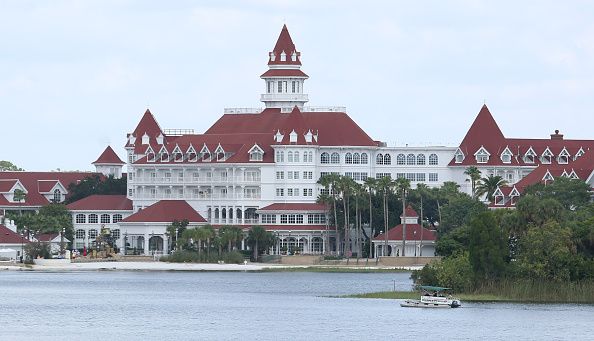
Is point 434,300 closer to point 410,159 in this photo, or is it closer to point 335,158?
point 335,158

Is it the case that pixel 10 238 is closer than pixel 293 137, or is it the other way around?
pixel 10 238

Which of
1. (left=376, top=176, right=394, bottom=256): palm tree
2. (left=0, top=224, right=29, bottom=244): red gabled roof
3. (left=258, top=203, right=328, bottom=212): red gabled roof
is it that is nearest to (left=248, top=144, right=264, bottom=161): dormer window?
(left=258, top=203, right=328, bottom=212): red gabled roof

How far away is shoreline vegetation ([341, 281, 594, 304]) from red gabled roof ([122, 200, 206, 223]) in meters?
74.6

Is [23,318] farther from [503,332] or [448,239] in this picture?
[448,239]

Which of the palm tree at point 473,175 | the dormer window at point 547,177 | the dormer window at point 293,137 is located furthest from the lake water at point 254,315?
the dormer window at point 293,137

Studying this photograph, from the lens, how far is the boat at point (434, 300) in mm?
115500

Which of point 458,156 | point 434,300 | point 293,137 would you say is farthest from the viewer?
point 458,156

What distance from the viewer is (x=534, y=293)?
383 feet

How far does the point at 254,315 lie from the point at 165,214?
2990 inches

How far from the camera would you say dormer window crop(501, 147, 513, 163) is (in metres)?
198

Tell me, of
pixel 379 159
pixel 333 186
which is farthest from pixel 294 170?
pixel 333 186

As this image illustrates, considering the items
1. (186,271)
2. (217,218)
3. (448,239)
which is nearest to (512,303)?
(448,239)

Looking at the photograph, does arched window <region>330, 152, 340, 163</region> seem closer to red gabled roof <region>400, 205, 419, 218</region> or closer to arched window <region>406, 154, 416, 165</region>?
arched window <region>406, 154, 416, 165</region>

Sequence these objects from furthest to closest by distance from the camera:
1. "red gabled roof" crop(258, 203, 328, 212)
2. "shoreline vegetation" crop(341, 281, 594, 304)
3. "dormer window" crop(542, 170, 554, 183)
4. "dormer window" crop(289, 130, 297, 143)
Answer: "dormer window" crop(289, 130, 297, 143)
"red gabled roof" crop(258, 203, 328, 212)
"dormer window" crop(542, 170, 554, 183)
"shoreline vegetation" crop(341, 281, 594, 304)
